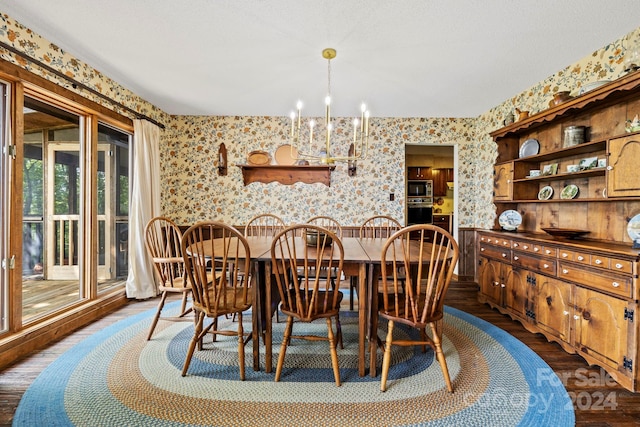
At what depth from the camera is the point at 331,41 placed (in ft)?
7.50

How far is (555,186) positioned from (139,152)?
4657mm

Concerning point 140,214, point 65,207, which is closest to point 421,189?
point 140,214

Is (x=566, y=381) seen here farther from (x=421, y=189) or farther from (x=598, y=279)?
(x=421, y=189)

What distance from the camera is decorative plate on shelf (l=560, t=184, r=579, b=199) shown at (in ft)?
8.73

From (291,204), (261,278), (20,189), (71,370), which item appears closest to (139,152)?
(20,189)

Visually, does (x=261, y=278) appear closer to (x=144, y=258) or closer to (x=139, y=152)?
(x=144, y=258)

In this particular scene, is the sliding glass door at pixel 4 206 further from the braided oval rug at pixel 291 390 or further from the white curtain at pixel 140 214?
the white curtain at pixel 140 214

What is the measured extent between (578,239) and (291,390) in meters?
2.68

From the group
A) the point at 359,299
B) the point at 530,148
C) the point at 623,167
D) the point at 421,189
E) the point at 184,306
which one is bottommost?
the point at 184,306

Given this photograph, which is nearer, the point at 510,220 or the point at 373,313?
the point at 373,313

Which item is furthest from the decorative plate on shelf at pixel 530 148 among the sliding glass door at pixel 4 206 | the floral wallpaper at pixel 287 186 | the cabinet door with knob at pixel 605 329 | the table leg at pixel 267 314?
the sliding glass door at pixel 4 206

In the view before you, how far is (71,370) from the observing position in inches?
76.1

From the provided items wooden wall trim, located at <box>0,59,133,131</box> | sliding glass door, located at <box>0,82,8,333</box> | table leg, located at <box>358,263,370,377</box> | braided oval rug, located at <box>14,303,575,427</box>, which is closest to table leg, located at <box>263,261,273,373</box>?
braided oval rug, located at <box>14,303,575,427</box>

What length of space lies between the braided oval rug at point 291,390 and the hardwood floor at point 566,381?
0.23ft
